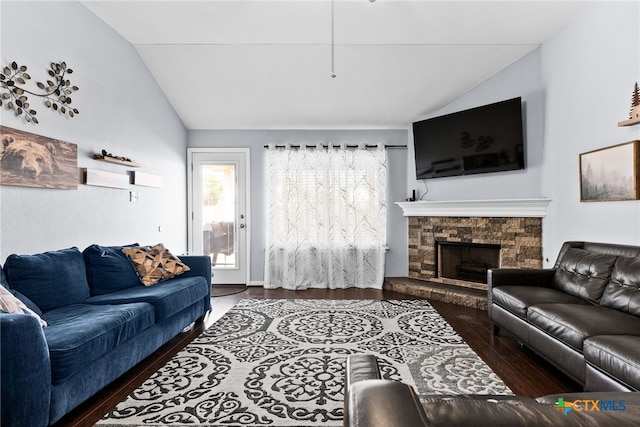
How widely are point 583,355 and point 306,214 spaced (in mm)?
3874

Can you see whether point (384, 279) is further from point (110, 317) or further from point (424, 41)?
point (110, 317)

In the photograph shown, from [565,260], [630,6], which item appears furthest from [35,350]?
[630,6]

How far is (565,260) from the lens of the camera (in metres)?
3.06

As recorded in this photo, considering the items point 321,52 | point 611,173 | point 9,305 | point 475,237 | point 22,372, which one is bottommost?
point 22,372

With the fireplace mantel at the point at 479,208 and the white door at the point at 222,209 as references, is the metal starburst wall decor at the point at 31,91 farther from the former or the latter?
the fireplace mantel at the point at 479,208

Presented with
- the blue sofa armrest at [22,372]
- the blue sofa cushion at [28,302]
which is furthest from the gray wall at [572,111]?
the blue sofa cushion at [28,302]

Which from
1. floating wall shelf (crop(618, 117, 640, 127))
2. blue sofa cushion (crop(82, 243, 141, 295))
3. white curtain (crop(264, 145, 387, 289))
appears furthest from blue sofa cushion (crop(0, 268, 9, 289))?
floating wall shelf (crop(618, 117, 640, 127))

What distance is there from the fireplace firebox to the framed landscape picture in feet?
4.50

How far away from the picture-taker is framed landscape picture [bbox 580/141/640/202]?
8.73 ft

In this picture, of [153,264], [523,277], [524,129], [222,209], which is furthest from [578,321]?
[222,209]

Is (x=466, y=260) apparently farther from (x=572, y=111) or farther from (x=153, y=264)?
(x=153, y=264)

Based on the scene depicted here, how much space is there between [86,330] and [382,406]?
1925 mm

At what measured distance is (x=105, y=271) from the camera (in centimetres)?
298

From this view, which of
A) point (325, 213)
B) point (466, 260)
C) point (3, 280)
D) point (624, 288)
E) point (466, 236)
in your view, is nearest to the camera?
point (3, 280)
